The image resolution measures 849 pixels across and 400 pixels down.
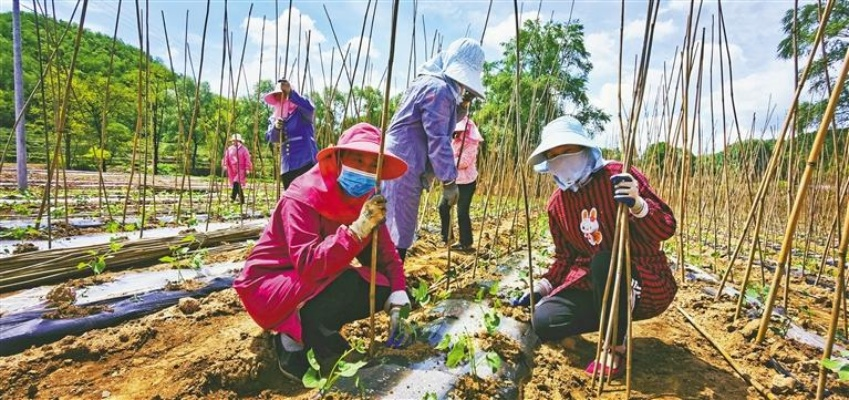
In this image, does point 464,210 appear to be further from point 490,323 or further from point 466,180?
point 490,323

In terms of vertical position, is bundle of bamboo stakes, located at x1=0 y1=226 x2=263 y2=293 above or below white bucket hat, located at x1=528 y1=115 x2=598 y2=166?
below

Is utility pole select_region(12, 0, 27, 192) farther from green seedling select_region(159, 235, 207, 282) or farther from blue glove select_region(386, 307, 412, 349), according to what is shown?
blue glove select_region(386, 307, 412, 349)

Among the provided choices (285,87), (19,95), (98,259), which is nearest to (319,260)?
(98,259)

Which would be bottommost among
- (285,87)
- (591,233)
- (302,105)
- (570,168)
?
(591,233)

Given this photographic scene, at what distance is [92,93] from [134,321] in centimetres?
1982

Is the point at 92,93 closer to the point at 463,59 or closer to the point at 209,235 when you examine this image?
the point at 209,235

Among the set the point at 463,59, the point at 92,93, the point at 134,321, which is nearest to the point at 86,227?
the point at 134,321

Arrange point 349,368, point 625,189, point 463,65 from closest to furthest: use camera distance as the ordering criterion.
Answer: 1. point 349,368
2. point 625,189
3. point 463,65

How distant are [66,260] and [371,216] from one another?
6.48 feet

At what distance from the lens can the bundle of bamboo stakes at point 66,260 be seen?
6.48 feet

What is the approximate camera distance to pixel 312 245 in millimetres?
1333

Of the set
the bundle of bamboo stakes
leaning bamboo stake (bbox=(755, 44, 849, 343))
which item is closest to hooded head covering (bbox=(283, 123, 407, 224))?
leaning bamboo stake (bbox=(755, 44, 849, 343))

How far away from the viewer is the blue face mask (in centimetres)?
141

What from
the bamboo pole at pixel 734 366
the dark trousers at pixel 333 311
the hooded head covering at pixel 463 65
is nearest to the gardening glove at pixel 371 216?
the dark trousers at pixel 333 311
